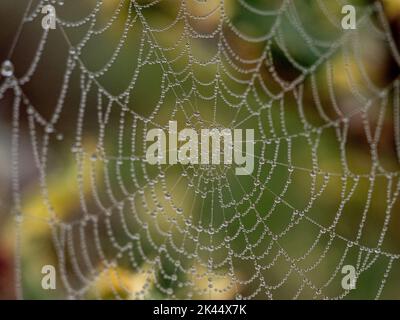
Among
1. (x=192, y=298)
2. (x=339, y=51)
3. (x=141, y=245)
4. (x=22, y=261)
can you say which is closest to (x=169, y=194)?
(x=141, y=245)

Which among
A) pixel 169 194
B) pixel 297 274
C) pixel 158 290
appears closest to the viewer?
pixel 158 290

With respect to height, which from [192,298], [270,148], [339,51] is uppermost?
[339,51]

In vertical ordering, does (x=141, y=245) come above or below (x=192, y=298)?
above

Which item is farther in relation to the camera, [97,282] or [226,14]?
[226,14]

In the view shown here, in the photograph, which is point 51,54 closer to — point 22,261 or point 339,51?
point 22,261

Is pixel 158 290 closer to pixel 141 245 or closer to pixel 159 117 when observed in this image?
pixel 141 245

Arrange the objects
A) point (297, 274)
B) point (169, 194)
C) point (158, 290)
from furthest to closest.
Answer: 1. point (297, 274)
2. point (169, 194)
3. point (158, 290)
